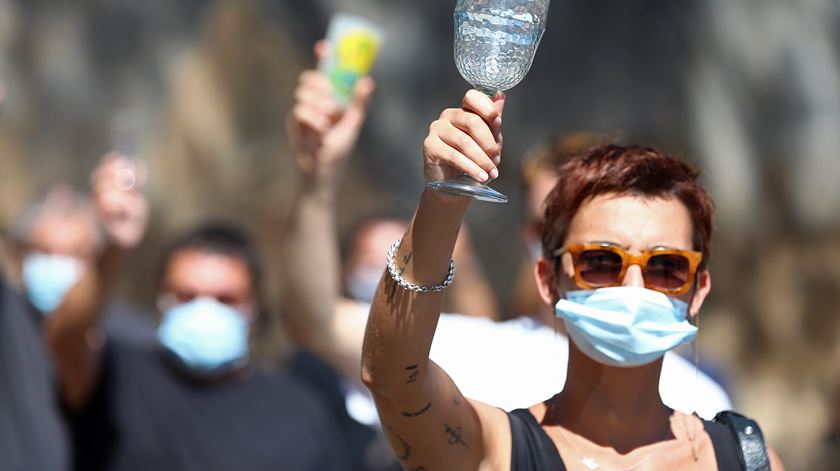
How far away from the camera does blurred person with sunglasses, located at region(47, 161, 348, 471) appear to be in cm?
422

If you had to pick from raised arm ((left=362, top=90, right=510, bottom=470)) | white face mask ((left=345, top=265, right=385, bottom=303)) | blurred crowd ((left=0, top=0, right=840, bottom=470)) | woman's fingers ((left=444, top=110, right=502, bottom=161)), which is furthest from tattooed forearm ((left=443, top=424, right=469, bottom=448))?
white face mask ((left=345, top=265, right=385, bottom=303))

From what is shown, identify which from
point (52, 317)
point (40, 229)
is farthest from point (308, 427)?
point (40, 229)

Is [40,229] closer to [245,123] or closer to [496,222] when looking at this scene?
[245,123]

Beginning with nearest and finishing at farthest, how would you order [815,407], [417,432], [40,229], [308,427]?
[417,432], [308,427], [40,229], [815,407]

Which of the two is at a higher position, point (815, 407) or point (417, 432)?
point (417, 432)

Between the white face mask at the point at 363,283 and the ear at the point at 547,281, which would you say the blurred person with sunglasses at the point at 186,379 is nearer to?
the white face mask at the point at 363,283

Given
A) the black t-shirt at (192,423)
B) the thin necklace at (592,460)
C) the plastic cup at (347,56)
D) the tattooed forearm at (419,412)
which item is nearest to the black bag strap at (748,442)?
the thin necklace at (592,460)

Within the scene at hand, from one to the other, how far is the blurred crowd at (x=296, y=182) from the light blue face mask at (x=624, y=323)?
93.9 inches

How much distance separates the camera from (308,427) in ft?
14.8

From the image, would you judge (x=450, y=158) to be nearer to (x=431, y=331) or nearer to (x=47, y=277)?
(x=431, y=331)

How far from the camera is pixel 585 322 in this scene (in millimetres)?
2082

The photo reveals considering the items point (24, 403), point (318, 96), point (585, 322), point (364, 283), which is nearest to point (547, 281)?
point (585, 322)

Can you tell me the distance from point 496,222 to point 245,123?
146 centimetres

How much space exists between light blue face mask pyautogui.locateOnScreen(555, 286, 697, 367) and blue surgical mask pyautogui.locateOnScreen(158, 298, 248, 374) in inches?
97.7
